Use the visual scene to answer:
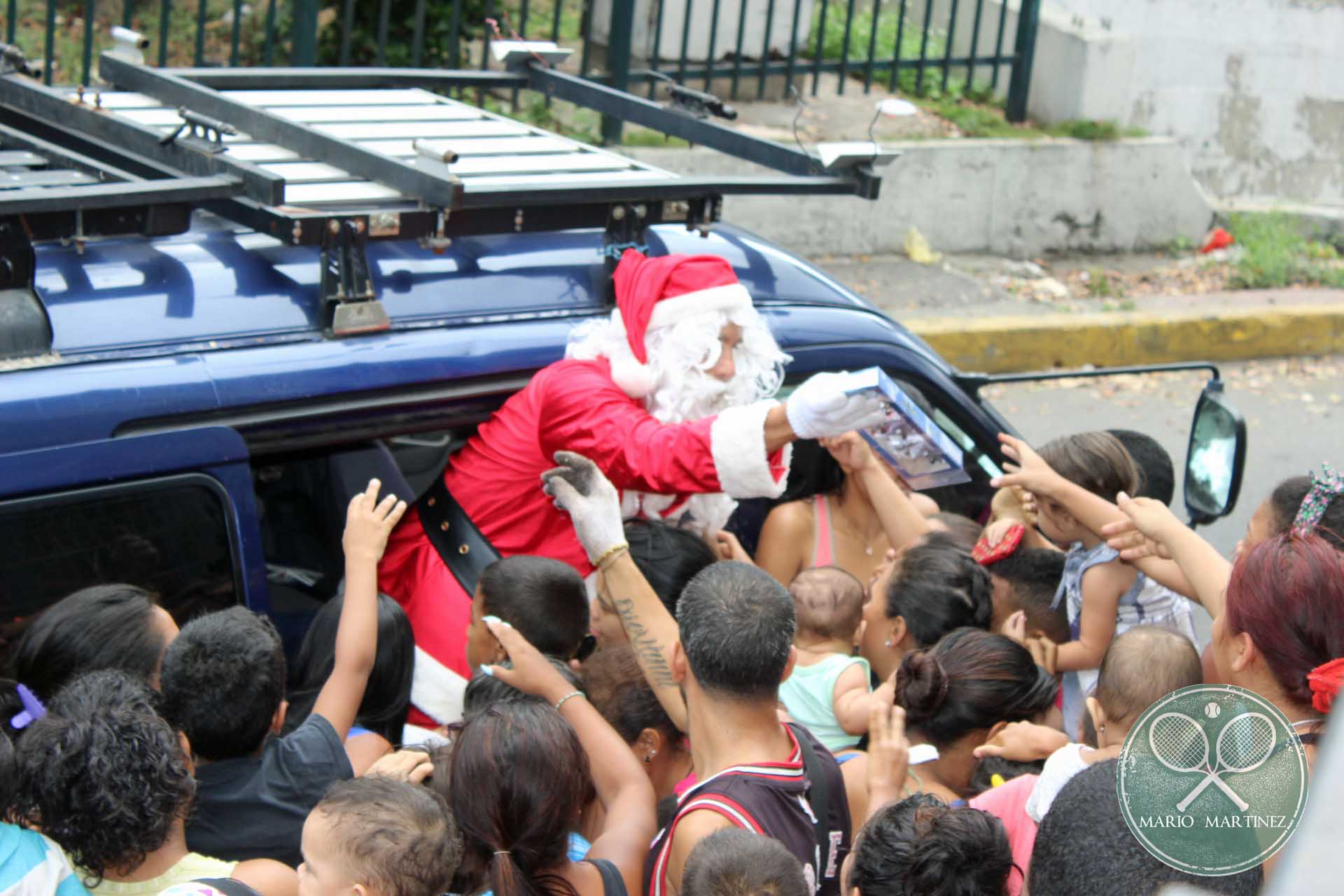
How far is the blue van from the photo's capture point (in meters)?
2.85

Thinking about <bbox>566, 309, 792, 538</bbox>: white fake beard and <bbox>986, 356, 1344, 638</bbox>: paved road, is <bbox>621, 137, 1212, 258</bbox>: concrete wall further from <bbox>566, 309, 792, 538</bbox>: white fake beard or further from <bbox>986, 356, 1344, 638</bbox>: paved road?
<bbox>566, 309, 792, 538</bbox>: white fake beard

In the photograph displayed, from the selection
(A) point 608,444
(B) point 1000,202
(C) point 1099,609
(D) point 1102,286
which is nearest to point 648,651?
(A) point 608,444

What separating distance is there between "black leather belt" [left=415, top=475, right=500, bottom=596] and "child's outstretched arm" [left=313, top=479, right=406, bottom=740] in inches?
18.9

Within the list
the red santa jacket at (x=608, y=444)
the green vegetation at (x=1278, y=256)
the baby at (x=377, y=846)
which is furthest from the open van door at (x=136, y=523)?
the green vegetation at (x=1278, y=256)

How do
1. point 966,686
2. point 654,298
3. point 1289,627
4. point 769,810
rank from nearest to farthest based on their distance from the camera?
point 1289,627 → point 769,810 → point 966,686 → point 654,298

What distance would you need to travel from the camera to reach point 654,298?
355 cm

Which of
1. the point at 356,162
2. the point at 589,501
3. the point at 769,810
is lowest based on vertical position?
the point at 769,810

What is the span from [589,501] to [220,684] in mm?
906

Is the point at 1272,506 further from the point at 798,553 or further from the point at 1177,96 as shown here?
the point at 1177,96

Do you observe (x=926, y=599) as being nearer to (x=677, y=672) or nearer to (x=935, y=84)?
(x=677, y=672)

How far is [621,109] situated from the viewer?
175 inches

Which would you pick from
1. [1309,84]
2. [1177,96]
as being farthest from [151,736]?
[1309,84]

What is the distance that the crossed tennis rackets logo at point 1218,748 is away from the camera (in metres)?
1.93

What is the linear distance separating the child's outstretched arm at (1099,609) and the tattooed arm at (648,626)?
3.42 feet
